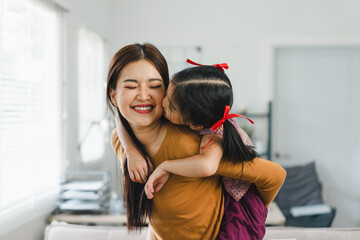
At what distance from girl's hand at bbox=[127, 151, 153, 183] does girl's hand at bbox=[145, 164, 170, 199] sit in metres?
0.04

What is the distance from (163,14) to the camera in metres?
3.26

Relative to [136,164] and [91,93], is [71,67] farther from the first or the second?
[136,164]

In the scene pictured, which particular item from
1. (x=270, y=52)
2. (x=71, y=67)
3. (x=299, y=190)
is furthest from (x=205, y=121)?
(x=270, y=52)

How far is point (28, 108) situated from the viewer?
5.75 feet

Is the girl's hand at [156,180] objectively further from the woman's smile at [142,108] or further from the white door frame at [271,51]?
the white door frame at [271,51]

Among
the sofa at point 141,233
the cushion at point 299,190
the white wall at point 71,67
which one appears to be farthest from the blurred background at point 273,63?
the sofa at point 141,233

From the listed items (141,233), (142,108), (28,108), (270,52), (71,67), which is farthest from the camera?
(270,52)

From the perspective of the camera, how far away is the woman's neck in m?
0.77

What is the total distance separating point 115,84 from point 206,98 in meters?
0.27

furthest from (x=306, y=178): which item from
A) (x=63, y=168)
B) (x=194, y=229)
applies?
(x=194, y=229)

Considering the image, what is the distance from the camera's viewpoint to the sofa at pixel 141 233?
119 cm

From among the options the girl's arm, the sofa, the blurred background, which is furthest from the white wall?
the girl's arm

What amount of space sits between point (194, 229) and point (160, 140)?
25 centimetres

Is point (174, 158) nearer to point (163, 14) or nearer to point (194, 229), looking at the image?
point (194, 229)
